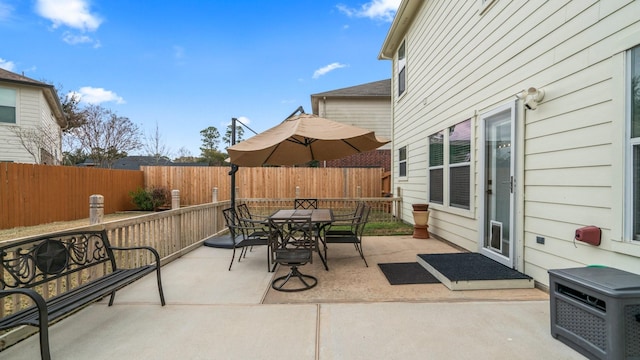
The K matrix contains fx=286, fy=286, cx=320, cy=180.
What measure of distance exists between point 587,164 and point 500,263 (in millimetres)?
1695

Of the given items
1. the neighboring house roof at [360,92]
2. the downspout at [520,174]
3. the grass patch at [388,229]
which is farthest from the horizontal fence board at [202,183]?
the downspout at [520,174]

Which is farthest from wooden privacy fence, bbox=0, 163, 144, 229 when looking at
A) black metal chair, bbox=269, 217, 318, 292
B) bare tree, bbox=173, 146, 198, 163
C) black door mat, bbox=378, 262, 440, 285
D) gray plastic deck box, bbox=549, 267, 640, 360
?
bare tree, bbox=173, 146, 198, 163

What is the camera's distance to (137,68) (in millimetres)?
15969

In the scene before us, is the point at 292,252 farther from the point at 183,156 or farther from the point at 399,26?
the point at 183,156

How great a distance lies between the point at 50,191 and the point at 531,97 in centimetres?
1157

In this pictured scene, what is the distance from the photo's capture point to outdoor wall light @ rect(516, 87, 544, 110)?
10.1ft

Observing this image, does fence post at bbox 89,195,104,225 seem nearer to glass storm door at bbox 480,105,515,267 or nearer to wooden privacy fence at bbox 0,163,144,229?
glass storm door at bbox 480,105,515,267

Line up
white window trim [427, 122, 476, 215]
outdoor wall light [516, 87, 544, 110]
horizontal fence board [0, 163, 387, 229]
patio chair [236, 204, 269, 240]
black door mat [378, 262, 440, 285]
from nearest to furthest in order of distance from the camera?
outdoor wall light [516, 87, 544, 110] → black door mat [378, 262, 440, 285] → patio chair [236, 204, 269, 240] → white window trim [427, 122, 476, 215] → horizontal fence board [0, 163, 387, 229]

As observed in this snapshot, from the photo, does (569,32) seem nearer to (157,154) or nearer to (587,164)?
(587,164)

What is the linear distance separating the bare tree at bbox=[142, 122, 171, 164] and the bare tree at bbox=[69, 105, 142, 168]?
15.1 feet

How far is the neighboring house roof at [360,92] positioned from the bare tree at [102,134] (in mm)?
10251

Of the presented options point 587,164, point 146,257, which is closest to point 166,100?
point 146,257

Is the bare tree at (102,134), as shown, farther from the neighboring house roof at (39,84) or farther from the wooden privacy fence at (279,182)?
the wooden privacy fence at (279,182)

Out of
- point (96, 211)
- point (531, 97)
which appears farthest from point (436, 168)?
point (96, 211)
